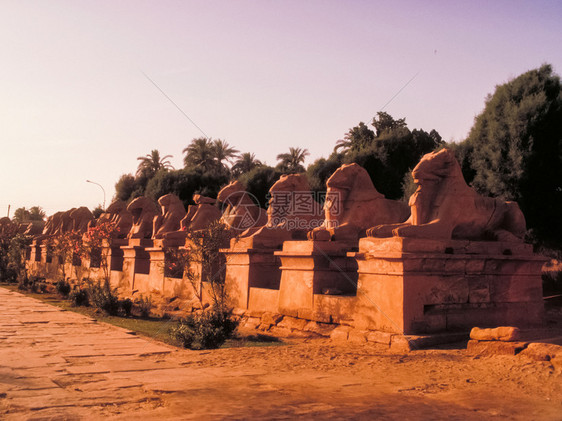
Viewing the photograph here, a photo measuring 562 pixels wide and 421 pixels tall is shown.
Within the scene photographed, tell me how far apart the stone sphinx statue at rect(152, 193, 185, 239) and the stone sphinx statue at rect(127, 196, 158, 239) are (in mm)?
849

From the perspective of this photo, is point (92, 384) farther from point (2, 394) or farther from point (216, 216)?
point (216, 216)

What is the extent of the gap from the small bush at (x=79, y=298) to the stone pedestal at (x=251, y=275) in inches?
205

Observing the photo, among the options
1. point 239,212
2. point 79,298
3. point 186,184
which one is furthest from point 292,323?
point 186,184

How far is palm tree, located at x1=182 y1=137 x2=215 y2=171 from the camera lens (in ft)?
144

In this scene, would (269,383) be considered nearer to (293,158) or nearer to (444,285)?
(444,285)

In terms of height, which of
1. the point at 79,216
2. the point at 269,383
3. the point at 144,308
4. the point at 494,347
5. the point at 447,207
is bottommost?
the point at 144,308

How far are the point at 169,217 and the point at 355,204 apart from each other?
716 cm

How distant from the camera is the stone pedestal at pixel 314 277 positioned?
801 centimetres

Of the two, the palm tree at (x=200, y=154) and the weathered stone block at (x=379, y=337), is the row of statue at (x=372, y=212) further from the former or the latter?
the palm tree at (x=200, y=154)

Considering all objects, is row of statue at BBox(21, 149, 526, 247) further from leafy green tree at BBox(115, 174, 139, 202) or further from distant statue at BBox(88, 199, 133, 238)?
leafy green tree at BBox(115, 174, 139, 202)

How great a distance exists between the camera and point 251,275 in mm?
9648

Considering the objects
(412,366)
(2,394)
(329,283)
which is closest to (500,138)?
(329,283)

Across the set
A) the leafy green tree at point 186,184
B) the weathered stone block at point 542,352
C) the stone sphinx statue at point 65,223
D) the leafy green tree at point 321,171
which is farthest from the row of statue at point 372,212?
the leafy green tree at point 186,184

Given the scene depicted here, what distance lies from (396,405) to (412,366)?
1.65 metres
